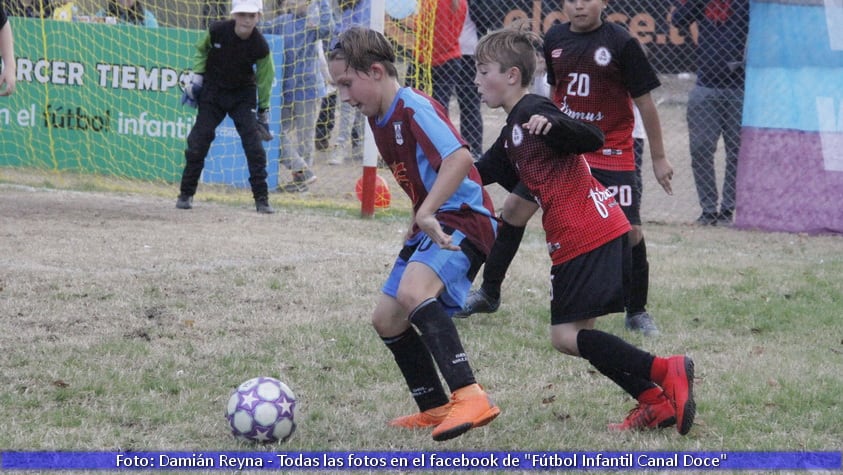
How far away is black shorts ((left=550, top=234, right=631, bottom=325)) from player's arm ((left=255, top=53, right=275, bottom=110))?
584cm

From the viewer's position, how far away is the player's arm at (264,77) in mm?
9273

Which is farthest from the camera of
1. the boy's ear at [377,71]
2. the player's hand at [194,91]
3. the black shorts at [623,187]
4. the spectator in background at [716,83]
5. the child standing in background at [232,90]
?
the spectator in background at [716,83]

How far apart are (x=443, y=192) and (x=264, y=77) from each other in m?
5.87

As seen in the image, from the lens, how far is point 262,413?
372cm

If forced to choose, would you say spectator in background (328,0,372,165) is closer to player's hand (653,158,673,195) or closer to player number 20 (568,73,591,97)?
player number 20 (568,73,591,97)

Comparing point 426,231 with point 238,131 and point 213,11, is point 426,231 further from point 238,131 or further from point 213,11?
point 213,11

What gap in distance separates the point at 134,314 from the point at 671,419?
2.80 m

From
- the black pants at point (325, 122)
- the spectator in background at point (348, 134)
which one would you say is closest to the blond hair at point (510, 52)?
the spectator in background at point (348, 134)

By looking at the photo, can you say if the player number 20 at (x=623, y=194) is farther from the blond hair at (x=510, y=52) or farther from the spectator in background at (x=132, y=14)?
the spectator in background at (x=132, y=14)

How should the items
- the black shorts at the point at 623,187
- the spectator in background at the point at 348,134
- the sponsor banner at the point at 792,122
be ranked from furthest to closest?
the spectator in background at the point at 348,134 → the sponsor banner at the point at 792,122 → the black shorts at the point at 623,187

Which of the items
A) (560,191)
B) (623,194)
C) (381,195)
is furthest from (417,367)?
(381,195)

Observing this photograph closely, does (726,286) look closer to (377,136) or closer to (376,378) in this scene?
(376,378)

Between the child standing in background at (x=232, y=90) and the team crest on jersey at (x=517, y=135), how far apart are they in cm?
558

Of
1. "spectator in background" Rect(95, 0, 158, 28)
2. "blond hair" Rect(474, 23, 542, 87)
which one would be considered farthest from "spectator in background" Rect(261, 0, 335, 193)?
"blond hair" Rect(474, 23, 542, 87)
